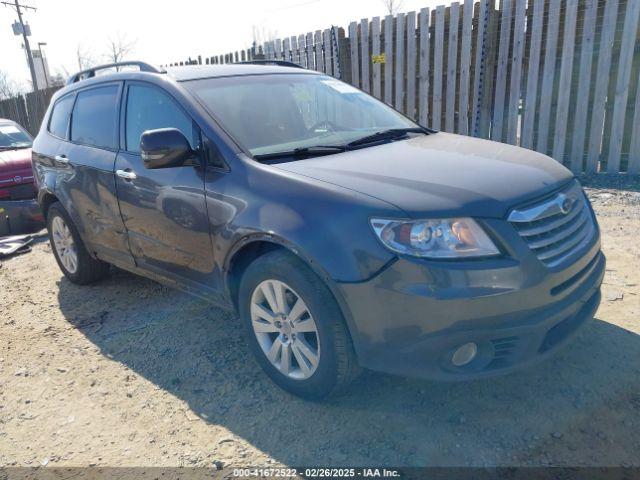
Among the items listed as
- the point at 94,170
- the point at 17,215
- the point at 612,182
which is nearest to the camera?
the point at 94,170

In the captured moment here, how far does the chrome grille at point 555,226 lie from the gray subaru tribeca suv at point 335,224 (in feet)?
0.04

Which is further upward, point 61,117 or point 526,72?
point 61,117

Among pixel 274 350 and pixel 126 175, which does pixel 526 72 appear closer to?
pixel 126 175

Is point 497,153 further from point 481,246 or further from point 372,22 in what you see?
point 372,22

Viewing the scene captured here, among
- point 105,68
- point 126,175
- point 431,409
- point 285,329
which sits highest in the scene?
point 105,68

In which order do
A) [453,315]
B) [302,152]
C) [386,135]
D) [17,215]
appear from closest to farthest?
[453,315] → [302,152] → [386,135] → [17,215]

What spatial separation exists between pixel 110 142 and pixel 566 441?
352cm

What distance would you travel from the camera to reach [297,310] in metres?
2.67

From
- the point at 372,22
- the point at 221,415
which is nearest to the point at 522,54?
the point at 372,22

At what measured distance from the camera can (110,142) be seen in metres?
3.91

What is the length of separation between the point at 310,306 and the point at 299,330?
221 mm

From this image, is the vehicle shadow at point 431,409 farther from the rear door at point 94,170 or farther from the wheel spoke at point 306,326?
the rear door at point 94,170

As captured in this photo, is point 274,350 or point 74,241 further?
point 74,241

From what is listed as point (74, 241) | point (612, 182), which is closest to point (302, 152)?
point (74, 241)
